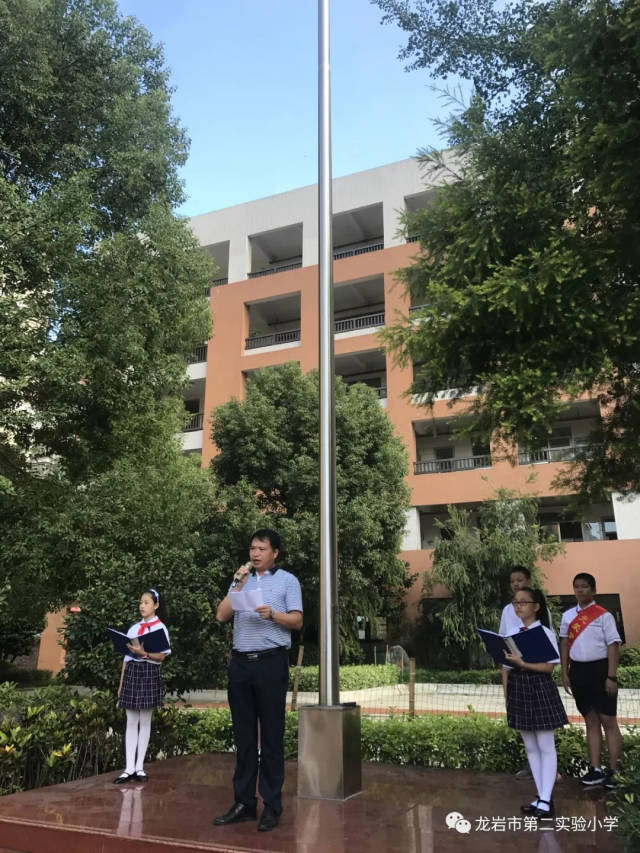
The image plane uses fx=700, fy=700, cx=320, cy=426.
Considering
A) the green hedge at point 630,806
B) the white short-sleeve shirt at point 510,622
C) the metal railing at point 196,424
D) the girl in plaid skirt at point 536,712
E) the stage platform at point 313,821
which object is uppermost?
the metal railing at point 196,424

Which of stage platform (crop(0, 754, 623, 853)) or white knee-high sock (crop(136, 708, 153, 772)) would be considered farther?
white knee-high sock (crop(136, 708, 153, 772))

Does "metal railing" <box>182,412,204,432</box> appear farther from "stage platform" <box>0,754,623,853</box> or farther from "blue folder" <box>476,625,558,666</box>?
"blue folder" <box>476,625,558,666</box>

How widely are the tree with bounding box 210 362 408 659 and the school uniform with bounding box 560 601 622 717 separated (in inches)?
461

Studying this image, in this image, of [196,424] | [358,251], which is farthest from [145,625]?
[358,251]

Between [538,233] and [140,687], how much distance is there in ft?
15.8

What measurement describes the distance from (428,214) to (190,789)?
16.8 ft

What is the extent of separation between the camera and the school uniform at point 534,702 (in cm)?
407

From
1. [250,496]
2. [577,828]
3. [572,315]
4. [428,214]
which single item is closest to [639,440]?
[572,315]

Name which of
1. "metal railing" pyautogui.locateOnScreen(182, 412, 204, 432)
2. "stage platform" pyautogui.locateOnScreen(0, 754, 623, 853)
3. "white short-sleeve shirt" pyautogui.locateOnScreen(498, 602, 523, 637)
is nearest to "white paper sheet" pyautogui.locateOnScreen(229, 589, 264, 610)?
"stage platform" pyautogui.locateOnScreen(0, 754, 623, 853)

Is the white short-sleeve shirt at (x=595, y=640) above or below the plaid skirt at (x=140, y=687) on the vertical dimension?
above

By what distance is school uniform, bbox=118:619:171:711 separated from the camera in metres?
5.06

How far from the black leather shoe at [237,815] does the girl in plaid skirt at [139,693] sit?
131 centimetres

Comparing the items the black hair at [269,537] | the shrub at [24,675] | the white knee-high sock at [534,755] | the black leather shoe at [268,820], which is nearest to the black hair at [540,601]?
the white knee-high sock at [534,755]

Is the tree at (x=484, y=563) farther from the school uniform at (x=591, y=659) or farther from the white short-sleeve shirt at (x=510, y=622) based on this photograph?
the white short-sleeve shirt at (x=510, y=622)
